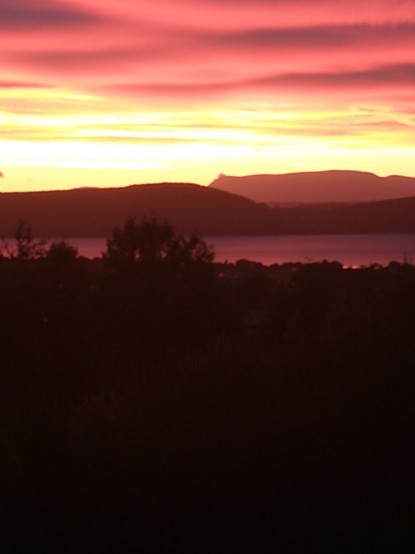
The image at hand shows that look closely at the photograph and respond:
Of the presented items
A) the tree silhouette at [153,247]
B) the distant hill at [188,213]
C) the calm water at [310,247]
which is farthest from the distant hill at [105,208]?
the tree silhouette at [153,247]

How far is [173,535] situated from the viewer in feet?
32.9

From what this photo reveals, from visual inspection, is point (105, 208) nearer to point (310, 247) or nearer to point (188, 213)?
point (188, 213)

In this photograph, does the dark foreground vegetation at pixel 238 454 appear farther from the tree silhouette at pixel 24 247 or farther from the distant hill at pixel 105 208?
the distant hill at pixel 105 208

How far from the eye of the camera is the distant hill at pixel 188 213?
79.4m

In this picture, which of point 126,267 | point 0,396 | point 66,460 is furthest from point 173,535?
point 126,267

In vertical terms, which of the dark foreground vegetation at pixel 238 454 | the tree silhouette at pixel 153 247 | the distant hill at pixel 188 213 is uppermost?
the distant hill at pixel 188 213

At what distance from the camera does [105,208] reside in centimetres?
8456

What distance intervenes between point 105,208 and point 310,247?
153 feet

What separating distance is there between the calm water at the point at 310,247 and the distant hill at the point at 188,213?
157 centimetres

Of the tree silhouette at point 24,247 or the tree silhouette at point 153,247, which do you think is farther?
the tree silhouette at point 153,247

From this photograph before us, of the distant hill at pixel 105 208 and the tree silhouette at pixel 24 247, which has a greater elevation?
the distant hill at pixel 105 208

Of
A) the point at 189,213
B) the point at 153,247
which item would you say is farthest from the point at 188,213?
the point at 153,247

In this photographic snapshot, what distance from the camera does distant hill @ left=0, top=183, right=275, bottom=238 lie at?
77.8 meters

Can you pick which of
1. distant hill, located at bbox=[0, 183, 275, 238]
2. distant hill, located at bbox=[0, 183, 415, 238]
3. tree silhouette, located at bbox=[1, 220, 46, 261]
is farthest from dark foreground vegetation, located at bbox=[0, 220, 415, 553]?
distant hill, located at bbox=[0, 183, 275, 238]
